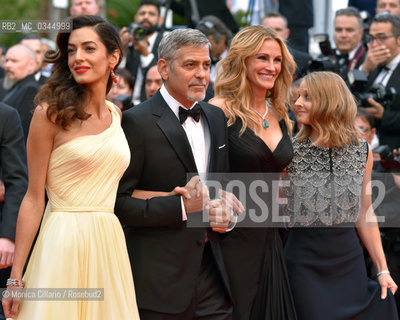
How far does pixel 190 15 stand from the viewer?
339 inches

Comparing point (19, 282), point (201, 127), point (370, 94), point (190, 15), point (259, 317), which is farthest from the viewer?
point (190, 15)

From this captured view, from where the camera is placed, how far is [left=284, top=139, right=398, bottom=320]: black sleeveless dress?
409 cm

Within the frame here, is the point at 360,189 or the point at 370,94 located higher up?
the point at 370,94

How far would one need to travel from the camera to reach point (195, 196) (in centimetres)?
333

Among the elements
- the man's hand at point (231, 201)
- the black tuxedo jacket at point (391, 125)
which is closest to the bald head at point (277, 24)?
the black tuxedo jacket at point (391, 125)

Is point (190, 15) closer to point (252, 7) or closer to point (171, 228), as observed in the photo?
point (252, 7)

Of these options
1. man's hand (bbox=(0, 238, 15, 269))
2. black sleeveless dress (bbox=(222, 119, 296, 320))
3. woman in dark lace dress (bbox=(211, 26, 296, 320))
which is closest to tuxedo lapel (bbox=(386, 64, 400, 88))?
woman in dark lace dress (bbox=(211, 26, 296, 320))

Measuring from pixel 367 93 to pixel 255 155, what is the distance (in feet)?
8.14

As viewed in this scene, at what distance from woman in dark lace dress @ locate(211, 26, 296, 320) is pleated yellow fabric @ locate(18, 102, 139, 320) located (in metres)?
0.92

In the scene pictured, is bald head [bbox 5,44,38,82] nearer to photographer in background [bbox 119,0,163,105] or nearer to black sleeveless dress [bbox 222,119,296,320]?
photographer in background [bbox 119,0,163,105]

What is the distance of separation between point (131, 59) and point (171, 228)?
4.41 metres

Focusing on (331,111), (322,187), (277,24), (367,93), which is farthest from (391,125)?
(277,24)

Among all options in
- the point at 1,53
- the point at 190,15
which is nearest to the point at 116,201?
the point at 190,15

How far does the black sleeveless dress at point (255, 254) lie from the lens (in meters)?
3.87
